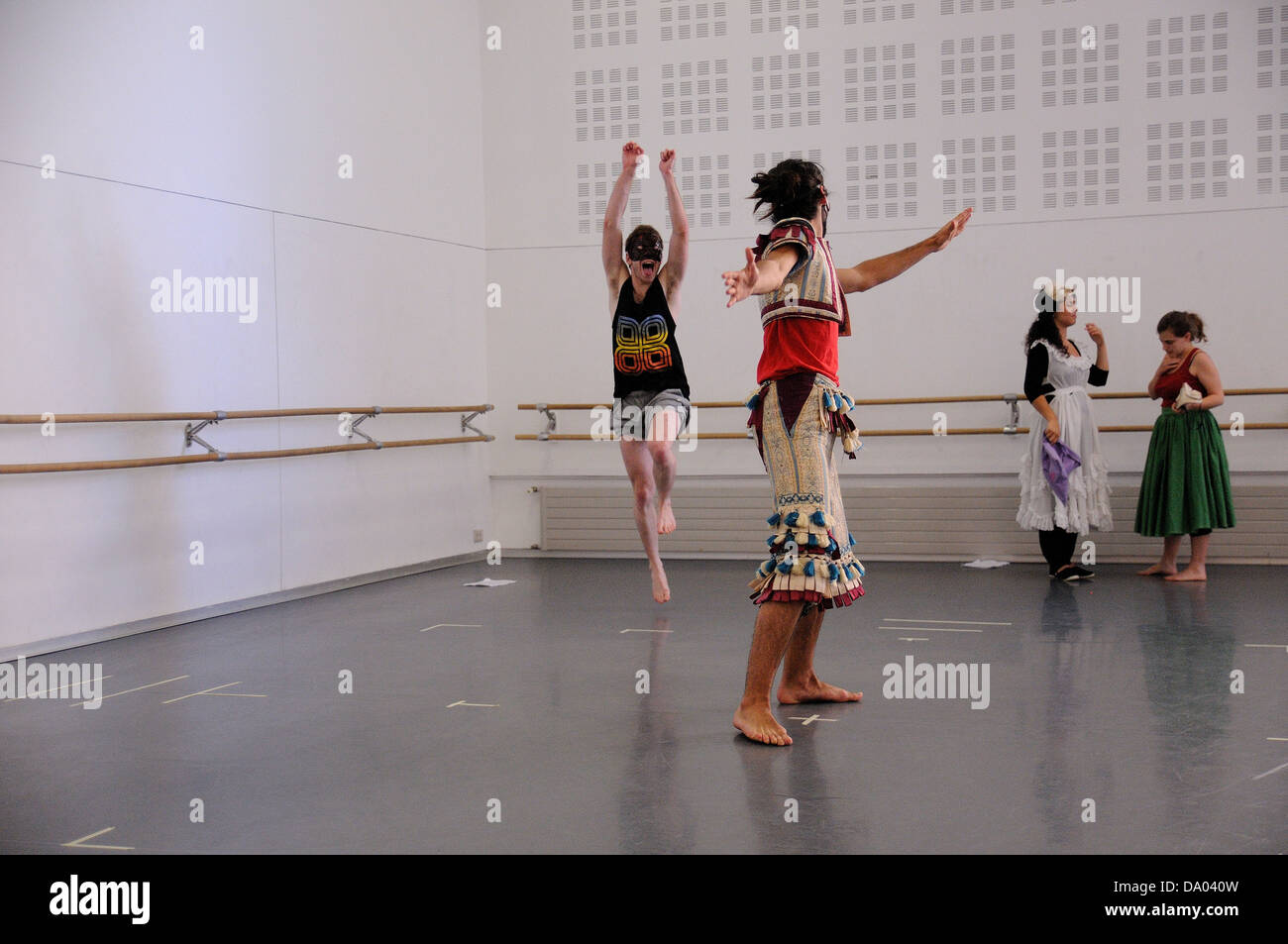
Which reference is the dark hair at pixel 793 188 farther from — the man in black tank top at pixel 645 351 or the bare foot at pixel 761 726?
the man in black tank top at pixel 645 351

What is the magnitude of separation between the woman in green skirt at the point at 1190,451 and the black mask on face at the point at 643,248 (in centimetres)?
302

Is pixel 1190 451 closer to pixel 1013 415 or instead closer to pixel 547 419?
pixel 1013 415

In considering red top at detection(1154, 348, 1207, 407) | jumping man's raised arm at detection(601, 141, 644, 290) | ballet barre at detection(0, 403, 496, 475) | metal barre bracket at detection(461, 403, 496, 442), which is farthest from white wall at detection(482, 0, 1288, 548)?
jumping man's raised arm at detection(601, 141, 644, 290)

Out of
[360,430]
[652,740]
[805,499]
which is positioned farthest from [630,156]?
[360,430]

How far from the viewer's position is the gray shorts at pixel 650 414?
5.23 meters

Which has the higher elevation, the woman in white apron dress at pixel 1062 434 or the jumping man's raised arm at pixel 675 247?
the jumping man's raised arm at pixel 675 247

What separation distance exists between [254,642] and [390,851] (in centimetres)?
277

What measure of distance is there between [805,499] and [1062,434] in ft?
12.2

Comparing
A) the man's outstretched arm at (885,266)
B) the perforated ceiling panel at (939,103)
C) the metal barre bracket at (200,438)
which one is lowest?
the metal barre bracket at (200,438)

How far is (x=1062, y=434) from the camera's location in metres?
6.50

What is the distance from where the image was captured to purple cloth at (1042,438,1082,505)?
21.0 ft

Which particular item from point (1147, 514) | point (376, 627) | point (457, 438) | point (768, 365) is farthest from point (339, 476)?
point (1147, 514)

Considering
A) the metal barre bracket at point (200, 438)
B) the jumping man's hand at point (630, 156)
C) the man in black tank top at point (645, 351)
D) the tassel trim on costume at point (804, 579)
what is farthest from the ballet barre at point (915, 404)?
the tassel trim on costume at point (804, 579)

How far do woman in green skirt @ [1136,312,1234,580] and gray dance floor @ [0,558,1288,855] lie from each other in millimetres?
789
